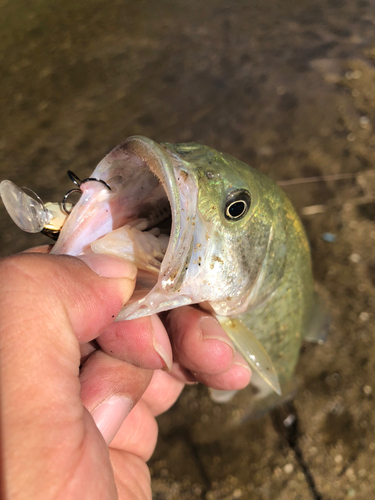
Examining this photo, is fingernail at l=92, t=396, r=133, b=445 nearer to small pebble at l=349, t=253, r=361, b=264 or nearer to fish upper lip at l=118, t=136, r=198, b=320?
fish upper lip at l=118, t=136, r=198, b=320

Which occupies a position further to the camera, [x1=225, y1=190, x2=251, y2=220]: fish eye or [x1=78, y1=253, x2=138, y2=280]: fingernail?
[x1=225, y1=190, x2=251, y2=220]: fish eye

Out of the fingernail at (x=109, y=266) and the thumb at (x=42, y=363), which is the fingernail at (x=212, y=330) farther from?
the thumb at (x=42, y=363)

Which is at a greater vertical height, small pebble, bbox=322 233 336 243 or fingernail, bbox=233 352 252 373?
fingernail, bbox=233 352 252 373

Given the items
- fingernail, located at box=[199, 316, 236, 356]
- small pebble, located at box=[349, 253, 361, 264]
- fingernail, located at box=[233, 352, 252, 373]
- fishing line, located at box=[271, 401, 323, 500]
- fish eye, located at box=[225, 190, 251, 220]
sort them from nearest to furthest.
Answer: fish eye, located at box=[225, 190, 251, 220] < fingernail, located at box=[199, 316, 236, 356] < fingernail, located at box=[233, 352, 252, 373] < fishing line, located at box=[271, 401, 323, 500] < small pebble, located at box=[349, 253, 361, 264]

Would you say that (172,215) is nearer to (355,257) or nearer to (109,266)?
(109,266)

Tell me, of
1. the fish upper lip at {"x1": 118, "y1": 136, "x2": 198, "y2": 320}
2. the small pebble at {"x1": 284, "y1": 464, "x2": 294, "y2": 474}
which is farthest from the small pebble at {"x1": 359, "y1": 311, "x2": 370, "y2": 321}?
the fish upper lip at {"x1": 118, "y1": 136, "x2": 198, "y2": 320}

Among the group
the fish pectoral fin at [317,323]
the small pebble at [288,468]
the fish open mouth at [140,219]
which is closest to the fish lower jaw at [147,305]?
the fish open mouth at [140,219]

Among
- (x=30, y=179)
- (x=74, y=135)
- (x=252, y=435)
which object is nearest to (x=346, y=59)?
(x=74, y=135)
